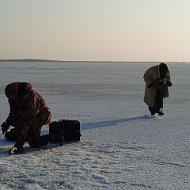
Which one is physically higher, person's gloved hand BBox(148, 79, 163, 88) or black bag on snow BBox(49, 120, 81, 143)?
person's gloved hand BBox(148, 79, 163, 88)

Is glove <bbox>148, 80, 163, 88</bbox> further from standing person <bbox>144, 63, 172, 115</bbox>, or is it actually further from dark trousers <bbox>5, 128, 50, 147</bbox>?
dark trousers <bbox>5, 128, 50, 147</bbox>

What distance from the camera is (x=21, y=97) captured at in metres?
6.03

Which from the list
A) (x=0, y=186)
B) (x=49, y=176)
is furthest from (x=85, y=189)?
(x=0, y=186)

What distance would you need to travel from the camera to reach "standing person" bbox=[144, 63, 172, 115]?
10186 mm

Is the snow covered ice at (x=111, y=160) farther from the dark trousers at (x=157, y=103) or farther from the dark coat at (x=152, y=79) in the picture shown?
the dark coat at (x=152, y=79)

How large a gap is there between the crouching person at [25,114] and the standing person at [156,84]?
4.24 meters

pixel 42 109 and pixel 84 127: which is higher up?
pixel 42 109

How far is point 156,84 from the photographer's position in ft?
33.4

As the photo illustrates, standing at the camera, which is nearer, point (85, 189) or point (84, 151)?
point (85, 189)

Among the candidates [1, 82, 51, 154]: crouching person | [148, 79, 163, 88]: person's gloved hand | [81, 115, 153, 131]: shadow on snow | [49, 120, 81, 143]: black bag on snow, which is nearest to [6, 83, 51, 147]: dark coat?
[1, 82, 51, 154]: crouching person

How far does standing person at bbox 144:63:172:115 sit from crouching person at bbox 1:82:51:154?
424 centimetres

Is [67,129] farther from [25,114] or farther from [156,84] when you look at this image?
[156,84]

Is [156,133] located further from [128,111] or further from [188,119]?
[128,111]

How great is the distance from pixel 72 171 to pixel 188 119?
5.30 metres
